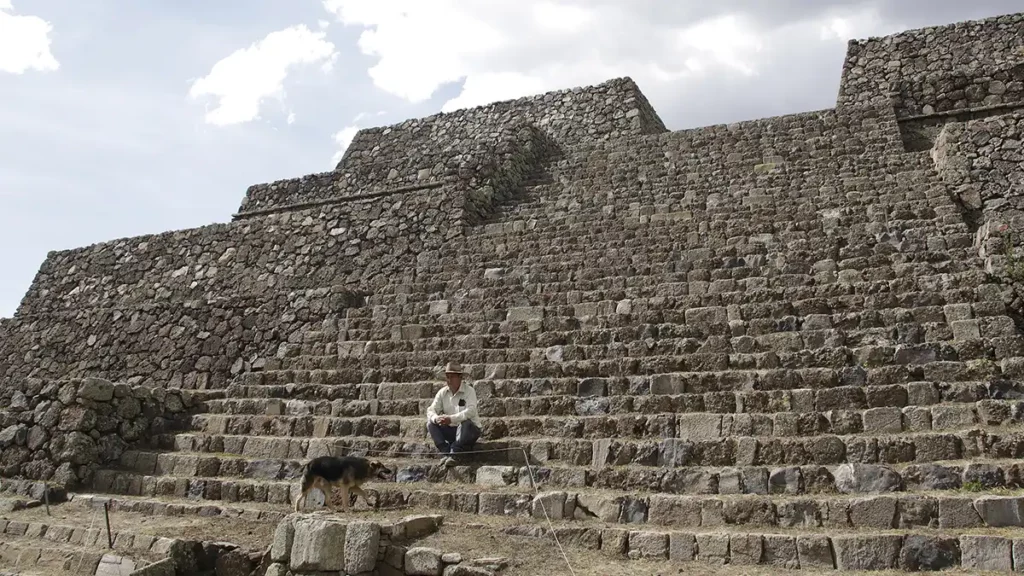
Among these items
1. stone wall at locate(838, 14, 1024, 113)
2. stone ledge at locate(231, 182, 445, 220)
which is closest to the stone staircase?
stone ledge at locate(231, 182, 445, 220)

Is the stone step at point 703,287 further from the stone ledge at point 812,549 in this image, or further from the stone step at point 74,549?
the stone step at point 74,549

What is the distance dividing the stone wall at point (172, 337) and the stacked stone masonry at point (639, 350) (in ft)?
0.16

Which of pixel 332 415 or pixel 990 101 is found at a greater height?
pixel 990 101

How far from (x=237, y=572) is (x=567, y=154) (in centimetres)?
1110

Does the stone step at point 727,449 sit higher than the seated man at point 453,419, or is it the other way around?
the seated man at point 453,419

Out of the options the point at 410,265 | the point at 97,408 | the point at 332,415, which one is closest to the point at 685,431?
the point at 332,415

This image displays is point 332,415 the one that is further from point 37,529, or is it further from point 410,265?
point 410,265

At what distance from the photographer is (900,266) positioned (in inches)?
283

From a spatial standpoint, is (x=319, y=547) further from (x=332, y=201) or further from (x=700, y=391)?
(x=332, y=201)

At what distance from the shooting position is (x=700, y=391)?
622 centimetres

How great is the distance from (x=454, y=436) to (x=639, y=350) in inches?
→ 80.6

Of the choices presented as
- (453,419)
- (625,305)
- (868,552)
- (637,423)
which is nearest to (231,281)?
(625,305)

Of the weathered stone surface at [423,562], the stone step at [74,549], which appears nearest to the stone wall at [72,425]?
the stone step at [74,549]

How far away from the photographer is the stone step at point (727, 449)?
4.79 m
